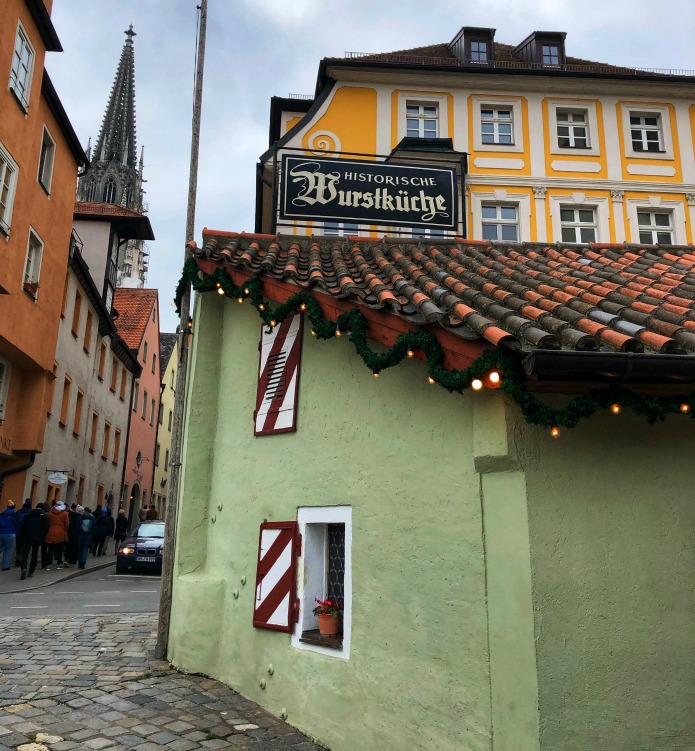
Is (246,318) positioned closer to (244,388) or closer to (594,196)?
(244,388)

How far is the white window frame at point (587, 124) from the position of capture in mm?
23844

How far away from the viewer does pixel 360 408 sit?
6.18 m

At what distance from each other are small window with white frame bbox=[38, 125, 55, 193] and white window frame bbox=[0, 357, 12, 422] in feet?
16.2

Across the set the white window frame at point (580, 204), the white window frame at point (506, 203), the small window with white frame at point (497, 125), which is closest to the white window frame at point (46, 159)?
the white window frame at point (506, 203)

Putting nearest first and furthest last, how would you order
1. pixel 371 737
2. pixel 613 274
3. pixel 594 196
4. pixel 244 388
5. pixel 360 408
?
1. pixel 371 737
2. pixel 360 408
3. pixel 613 274
4. pixel 244 388
5. pixel 594 196

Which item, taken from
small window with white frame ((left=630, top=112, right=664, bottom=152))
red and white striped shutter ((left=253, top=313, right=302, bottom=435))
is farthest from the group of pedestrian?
small window with white frame ((left=630, top=112, right=664, bottom=152))

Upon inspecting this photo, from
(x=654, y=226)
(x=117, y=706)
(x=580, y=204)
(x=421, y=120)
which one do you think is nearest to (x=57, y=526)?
(x=117, y=706)

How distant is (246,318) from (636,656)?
5156 millimetres

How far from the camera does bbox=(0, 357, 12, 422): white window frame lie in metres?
19.8

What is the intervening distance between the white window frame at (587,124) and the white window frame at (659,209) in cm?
209

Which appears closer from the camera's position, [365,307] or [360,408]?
[365,307]

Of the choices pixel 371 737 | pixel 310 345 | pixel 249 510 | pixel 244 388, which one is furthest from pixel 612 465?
pixel 244 388

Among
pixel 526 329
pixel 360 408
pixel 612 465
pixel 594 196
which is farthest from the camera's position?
pixel 594 196

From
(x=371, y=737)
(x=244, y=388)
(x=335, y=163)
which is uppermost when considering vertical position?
(x=335, y=163)
